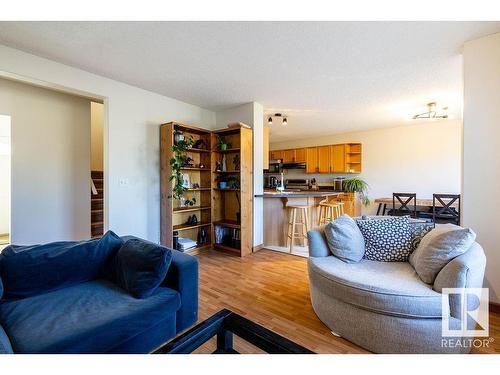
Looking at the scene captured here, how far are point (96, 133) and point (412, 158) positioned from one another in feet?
21.7

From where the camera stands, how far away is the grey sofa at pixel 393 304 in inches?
56.7

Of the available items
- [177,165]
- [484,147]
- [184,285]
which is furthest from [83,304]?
[484,147]

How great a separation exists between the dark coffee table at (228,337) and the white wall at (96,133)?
168 inches

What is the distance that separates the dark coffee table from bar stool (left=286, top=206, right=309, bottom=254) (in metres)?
2.56

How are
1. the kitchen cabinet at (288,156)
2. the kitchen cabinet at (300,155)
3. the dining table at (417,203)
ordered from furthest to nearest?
the kitchen cabinet at (288,156)
the kitchen cabinet at (300,155)
the dining table at (417,203)

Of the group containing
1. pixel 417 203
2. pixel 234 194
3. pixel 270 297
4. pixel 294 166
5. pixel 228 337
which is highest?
pixel 294 166

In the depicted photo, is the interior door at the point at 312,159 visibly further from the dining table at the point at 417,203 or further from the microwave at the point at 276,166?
the dining table at the point at 417,203

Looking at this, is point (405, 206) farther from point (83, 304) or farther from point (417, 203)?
point (83, 304)

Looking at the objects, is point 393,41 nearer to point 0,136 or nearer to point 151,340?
point 151,340

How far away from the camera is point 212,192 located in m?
3.91

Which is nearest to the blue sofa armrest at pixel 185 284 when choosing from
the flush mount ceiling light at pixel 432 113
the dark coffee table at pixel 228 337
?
the dark coffee table at pixel 228 337

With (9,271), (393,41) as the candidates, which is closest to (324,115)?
(393,41)

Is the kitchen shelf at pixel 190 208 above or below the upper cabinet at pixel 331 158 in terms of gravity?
below

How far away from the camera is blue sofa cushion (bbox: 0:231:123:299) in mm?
1469
